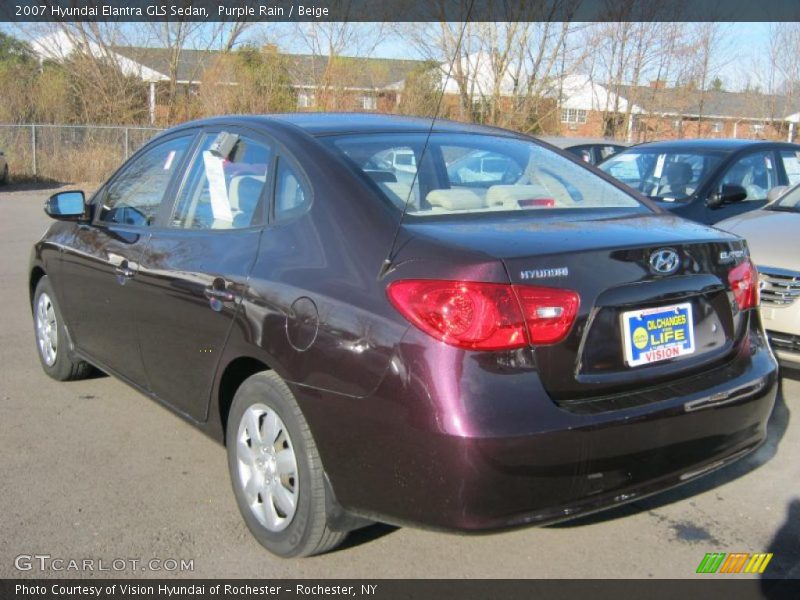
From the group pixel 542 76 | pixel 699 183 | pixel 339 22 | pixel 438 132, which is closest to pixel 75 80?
pixel 339 22

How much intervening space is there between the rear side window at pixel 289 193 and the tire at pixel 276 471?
0.66 meters

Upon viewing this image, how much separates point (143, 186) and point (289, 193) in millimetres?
1572

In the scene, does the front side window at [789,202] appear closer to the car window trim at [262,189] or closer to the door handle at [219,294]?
the car window trim at [262,189]

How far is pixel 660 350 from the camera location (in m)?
2.92

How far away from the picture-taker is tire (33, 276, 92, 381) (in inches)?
208

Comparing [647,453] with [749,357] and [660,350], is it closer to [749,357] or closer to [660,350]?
[660,350]

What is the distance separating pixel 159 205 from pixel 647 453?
275 cm

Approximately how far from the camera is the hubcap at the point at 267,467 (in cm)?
313

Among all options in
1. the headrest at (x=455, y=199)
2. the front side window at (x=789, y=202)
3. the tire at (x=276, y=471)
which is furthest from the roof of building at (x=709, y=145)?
the tire at (x=276, y=471)

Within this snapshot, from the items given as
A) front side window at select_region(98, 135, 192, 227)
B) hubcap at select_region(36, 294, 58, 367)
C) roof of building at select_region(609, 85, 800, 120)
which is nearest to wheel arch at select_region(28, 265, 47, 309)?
hubcap at select_region(36, 294, 58, 367)

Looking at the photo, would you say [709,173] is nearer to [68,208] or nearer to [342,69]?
[68,208]

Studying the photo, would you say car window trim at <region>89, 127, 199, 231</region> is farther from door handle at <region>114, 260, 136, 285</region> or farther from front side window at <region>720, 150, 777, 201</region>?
front side window at <region>720, 150, 777, 201</region>

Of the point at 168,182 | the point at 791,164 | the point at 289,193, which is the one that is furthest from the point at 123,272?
the point at 791,164

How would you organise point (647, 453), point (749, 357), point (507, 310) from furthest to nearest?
1. point (749, 357)
2. point (647, 453)
3. point (507, 310)
